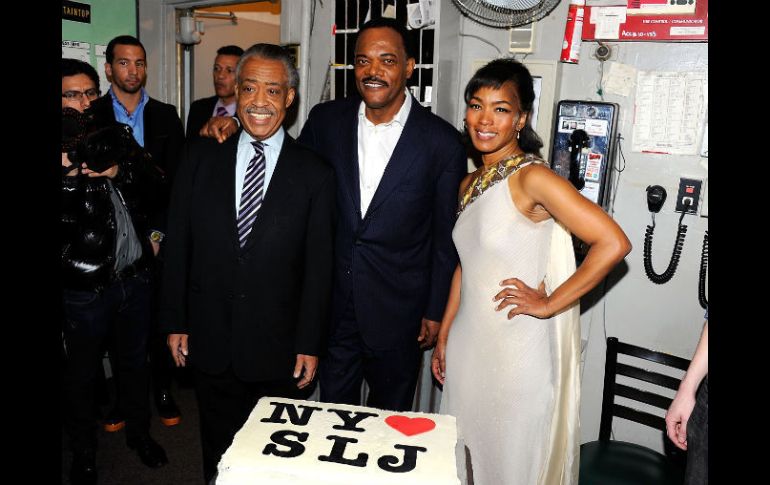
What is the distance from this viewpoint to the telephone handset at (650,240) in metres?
2.62

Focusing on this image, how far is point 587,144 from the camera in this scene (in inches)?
103

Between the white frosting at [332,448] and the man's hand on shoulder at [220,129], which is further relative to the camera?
the man's hand on shoulder at [220,129]

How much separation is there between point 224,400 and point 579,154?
5.99 ft

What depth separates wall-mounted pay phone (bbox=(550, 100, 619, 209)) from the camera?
258 cm

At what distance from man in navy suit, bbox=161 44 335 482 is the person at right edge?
45.0 inches

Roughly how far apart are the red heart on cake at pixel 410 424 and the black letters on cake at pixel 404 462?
64 millimetres

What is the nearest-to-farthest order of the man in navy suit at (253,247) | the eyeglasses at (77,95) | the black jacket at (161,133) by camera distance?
the man in navy suit at (253,247) → the eyeglasses at (77,95) → the black jacket at (161,133)

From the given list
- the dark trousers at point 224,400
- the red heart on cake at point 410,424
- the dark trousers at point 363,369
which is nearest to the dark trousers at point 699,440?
the red heart on cake at point 410,424

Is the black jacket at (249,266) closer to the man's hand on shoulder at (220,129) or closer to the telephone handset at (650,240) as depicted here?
the man's hand on shoulder at (220,129)

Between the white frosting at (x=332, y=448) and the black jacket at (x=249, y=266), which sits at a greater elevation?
the black jacket at (x=249, y=266)

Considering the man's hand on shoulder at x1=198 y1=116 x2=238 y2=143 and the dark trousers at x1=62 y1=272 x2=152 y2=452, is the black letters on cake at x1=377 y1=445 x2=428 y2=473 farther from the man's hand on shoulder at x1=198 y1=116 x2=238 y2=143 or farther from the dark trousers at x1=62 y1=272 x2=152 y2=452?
the dark trousers at x1=62 y1=272 x2=152 y2=452

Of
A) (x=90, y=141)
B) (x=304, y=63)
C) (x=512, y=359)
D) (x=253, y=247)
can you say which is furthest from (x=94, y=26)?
(x=512, y=359)
